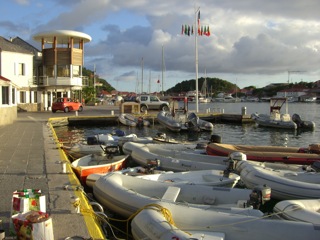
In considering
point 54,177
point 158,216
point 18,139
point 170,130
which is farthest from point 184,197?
point 170,130

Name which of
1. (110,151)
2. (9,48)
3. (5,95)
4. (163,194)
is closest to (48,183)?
(163,194)

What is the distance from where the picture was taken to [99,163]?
13734 millimetres

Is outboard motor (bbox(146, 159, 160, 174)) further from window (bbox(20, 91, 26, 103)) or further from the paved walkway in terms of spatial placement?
window (bbox(20, 91, 26, 103))

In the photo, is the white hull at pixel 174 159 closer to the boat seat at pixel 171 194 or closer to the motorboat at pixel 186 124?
the boat seat at pixel 171 194

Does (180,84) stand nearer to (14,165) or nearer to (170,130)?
(170,130)

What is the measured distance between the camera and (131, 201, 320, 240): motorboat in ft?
19.7

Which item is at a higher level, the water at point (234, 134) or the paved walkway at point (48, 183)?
the paved walkway at point (48, 183)

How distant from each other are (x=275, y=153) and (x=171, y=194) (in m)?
6.97

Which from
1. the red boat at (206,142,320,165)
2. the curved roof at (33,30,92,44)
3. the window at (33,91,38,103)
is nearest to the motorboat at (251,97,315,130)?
the red boat at (206,142,320,165)

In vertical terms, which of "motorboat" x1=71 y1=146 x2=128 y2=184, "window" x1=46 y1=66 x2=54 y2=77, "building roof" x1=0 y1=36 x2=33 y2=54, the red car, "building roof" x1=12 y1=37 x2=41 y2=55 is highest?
"building roof" x1=12 y1=37 x2=41 y2=55

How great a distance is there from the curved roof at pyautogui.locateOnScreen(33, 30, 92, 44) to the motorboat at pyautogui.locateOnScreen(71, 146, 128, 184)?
2918cm

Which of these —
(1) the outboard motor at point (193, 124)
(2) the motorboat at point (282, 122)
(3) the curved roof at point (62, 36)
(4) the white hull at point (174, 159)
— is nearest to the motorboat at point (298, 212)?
(4) the white hull at point (174, 159)

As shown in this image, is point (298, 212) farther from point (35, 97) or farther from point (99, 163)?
point (35, 97)

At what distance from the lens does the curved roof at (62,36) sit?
134 ft
